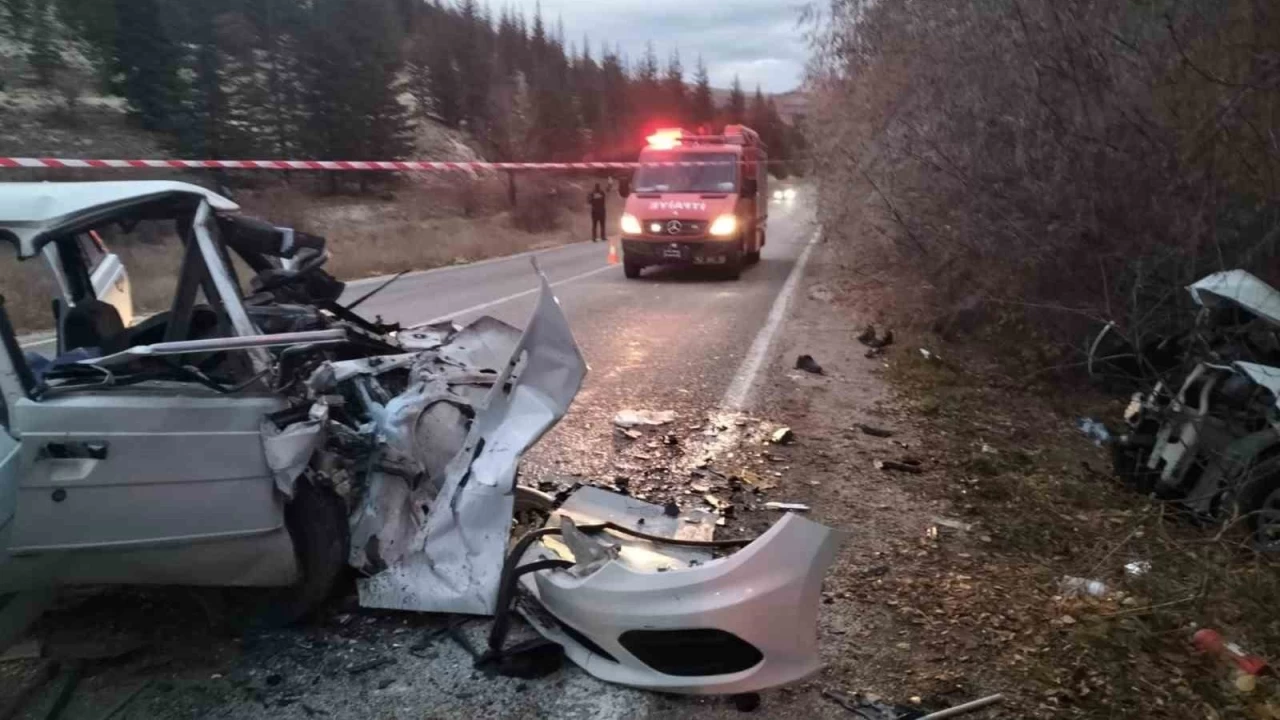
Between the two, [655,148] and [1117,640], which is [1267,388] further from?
[655,148]

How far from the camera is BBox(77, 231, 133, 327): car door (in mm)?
4434

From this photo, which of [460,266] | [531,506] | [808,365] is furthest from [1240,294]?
[460,266]

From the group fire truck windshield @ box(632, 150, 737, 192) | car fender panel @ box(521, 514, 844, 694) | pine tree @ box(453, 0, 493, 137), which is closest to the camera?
car fender panel @ box(521, 514, 844, 694)

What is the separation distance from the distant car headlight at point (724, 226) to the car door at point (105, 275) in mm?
12075

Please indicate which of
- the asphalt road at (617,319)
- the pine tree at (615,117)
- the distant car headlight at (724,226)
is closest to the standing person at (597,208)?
the asphalt road at (617,319)

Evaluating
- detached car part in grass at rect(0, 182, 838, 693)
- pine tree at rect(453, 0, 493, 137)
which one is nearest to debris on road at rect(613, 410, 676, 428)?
detached car part in grass at rect(0, 182, 838, 693)

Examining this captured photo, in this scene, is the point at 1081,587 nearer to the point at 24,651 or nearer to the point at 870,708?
the point at 870,708

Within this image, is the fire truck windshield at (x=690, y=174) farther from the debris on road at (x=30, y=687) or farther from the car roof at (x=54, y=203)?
the debris on road at (x=30, y=687)

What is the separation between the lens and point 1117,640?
3.54 metres

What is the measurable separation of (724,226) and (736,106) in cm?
7691

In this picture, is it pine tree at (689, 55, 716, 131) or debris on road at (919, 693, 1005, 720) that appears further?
pine tree at (689, 55, 716, 131)

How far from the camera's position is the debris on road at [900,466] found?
5754 millimetres

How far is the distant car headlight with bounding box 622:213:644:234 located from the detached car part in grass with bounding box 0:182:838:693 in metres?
12.0

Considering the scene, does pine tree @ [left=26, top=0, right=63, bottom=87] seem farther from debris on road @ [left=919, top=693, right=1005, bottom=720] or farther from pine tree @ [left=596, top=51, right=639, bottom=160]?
pine tree @ [left=596, top=51, right=639, bottom=160]
